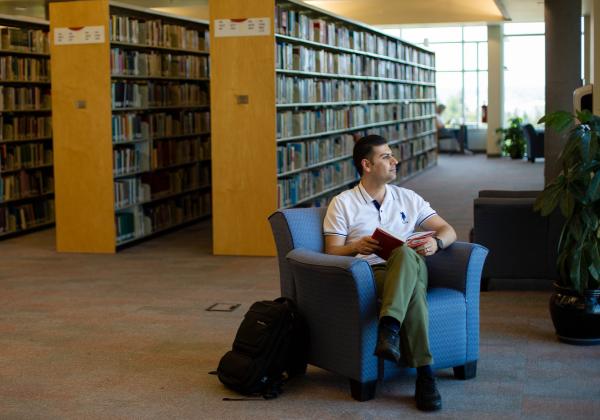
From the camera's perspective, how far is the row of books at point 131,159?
904cm

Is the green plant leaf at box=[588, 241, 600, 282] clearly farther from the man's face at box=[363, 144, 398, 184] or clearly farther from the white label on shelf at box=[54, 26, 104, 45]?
the white label on shelf at box=[54, 26, 104, 45]

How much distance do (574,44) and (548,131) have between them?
40.9 inches

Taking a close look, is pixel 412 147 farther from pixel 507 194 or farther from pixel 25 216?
pixel 507 194

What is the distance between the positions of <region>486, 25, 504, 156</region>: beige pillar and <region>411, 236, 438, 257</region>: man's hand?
18100 millimetres

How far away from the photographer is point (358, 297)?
4.21 metres

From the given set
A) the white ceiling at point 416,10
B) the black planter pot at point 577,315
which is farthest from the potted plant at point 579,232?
the white ceiling at point 416,10

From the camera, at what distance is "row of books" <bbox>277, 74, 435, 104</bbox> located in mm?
9148

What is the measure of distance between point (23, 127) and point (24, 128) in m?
0.03

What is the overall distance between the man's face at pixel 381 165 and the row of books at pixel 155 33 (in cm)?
473

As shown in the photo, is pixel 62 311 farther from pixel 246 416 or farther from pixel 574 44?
pixel 574 44

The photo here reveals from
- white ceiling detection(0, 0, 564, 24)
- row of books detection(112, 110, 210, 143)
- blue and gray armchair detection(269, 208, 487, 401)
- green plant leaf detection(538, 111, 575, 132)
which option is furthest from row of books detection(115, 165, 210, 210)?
white ceiling detection(0, 0, 564, 24)

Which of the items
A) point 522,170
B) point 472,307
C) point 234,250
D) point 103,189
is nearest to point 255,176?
point 234,250

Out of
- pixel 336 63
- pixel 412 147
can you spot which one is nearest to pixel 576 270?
pixel 336 63

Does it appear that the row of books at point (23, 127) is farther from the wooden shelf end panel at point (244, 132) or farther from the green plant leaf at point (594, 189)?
the green plant leaf at point (594, 189)
